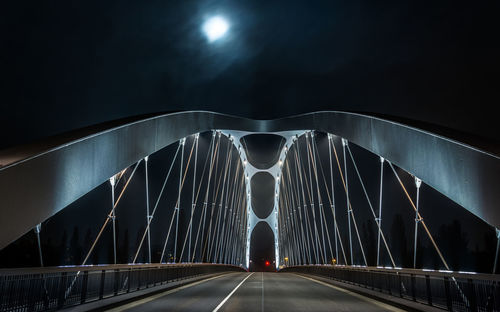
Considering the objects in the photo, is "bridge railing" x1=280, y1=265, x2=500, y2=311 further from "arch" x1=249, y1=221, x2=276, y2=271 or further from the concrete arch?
"arch" x1=249, y1=221, x2=276, y2=271

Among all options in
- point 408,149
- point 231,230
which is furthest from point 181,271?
point 231,230

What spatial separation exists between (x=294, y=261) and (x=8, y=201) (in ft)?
151

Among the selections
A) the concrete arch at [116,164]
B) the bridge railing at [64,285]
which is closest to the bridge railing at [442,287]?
the concrete arch at [116,164]

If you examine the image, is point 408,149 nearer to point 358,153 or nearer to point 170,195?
point 358,153

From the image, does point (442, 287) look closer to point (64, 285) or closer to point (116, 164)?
point (64, 285)

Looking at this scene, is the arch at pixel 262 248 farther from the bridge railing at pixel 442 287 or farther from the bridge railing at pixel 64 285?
the bridge railing at pixel 64 285

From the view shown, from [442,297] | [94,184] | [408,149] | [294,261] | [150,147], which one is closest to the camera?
[442,297]

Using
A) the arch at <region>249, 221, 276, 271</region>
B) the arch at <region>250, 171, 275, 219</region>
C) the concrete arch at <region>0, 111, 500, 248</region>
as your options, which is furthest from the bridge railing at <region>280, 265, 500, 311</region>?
the arch at <region>249, 221, 276, 271</region>

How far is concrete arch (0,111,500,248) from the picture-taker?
6711 millimetres

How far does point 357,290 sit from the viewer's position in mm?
13719

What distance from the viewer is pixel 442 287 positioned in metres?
8.38

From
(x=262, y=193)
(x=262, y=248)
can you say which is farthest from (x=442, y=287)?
(x=262, y=248)

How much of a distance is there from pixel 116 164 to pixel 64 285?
358 centimetres

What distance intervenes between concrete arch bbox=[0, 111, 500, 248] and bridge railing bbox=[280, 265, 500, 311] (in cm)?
109
